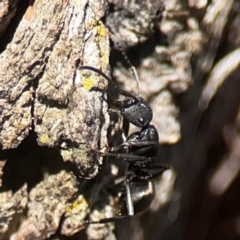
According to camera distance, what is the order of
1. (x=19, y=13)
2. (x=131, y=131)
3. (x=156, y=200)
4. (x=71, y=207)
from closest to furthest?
(x=19, y=13), (x=71, y=207), (x=131, y=131), (x=156, y=200)

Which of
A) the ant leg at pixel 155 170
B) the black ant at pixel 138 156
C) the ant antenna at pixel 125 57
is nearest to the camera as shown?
the ant antenna at pixel 125 57

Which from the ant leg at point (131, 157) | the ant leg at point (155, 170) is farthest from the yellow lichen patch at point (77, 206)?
the ant leg at point (155, 170)

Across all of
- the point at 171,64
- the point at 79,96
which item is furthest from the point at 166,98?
the point at 79,96

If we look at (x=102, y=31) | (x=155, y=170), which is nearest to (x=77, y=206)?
(x=155, y=170)

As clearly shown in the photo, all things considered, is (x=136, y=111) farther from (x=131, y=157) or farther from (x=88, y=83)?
(x=88, y=83)

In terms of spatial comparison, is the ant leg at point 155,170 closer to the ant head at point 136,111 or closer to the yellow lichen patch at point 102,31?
the ant head at point 136,111

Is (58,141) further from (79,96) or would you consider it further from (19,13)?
(19,13)

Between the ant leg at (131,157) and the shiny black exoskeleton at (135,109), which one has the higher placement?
the shiny black exoskeleton at (135,109)
